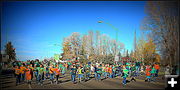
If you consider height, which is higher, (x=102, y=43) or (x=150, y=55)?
(x=102, y=43)

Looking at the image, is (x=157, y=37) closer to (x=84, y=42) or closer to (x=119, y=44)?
(x=84, y=42)

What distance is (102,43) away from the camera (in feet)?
163

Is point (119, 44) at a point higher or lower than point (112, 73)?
higher

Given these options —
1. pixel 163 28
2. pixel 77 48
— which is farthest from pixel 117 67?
pixel 77 48

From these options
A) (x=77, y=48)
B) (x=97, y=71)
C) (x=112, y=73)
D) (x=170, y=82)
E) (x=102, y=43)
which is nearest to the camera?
(x=170, y=82)

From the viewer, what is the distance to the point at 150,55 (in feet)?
119

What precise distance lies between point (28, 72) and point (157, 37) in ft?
55.3

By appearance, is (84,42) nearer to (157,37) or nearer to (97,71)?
(157,37)

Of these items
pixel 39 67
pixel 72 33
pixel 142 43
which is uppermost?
pixel 72 33

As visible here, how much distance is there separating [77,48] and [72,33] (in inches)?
244

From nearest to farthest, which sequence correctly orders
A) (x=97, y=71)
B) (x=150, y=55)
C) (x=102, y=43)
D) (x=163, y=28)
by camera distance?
(x=97, y=71) < (x=163, y=28) < (x=150, y=55) < (x=102, y=43)

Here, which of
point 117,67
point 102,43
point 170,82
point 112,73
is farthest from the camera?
point 102,43

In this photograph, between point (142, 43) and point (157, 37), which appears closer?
point (157, 37)

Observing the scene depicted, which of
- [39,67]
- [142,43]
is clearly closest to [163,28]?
[39,67]
